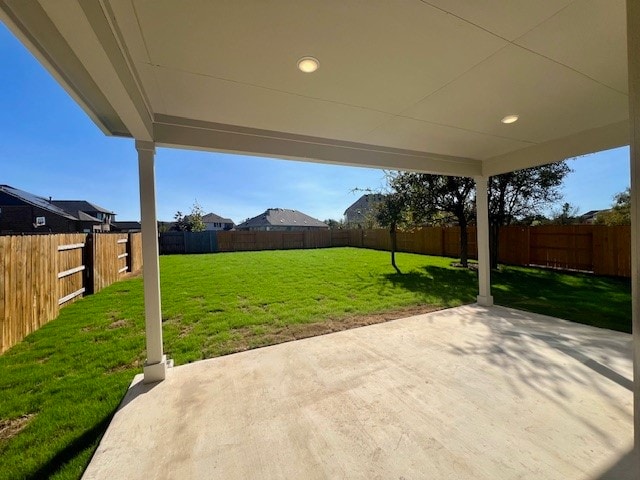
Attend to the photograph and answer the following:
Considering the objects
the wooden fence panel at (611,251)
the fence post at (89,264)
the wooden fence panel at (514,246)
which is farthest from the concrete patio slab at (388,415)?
the wooden fence panel at (514,246)

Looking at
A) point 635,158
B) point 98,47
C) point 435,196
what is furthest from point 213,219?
point 635,158

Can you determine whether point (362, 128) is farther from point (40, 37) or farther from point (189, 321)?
point (189, 321)

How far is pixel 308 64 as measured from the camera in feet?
5.74

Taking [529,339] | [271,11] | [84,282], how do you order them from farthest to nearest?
[84,282]
[529,339]
[271,11]

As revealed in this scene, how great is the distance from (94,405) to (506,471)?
2.90 m

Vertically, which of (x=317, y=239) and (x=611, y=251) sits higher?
(x=317, y=239)

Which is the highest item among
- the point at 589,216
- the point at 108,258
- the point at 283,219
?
Result: the point at 283,219

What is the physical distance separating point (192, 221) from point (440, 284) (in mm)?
23500

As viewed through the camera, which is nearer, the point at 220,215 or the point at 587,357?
the point at 587,357

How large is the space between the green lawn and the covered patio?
0.33 metres

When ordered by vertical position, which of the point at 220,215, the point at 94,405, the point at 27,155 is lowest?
the point at 94,405

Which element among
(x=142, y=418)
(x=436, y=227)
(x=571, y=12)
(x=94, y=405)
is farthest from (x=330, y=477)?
(x=436, y=227)

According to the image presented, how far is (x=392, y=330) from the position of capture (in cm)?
351

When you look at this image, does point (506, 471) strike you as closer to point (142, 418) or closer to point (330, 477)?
point (330, 477)
